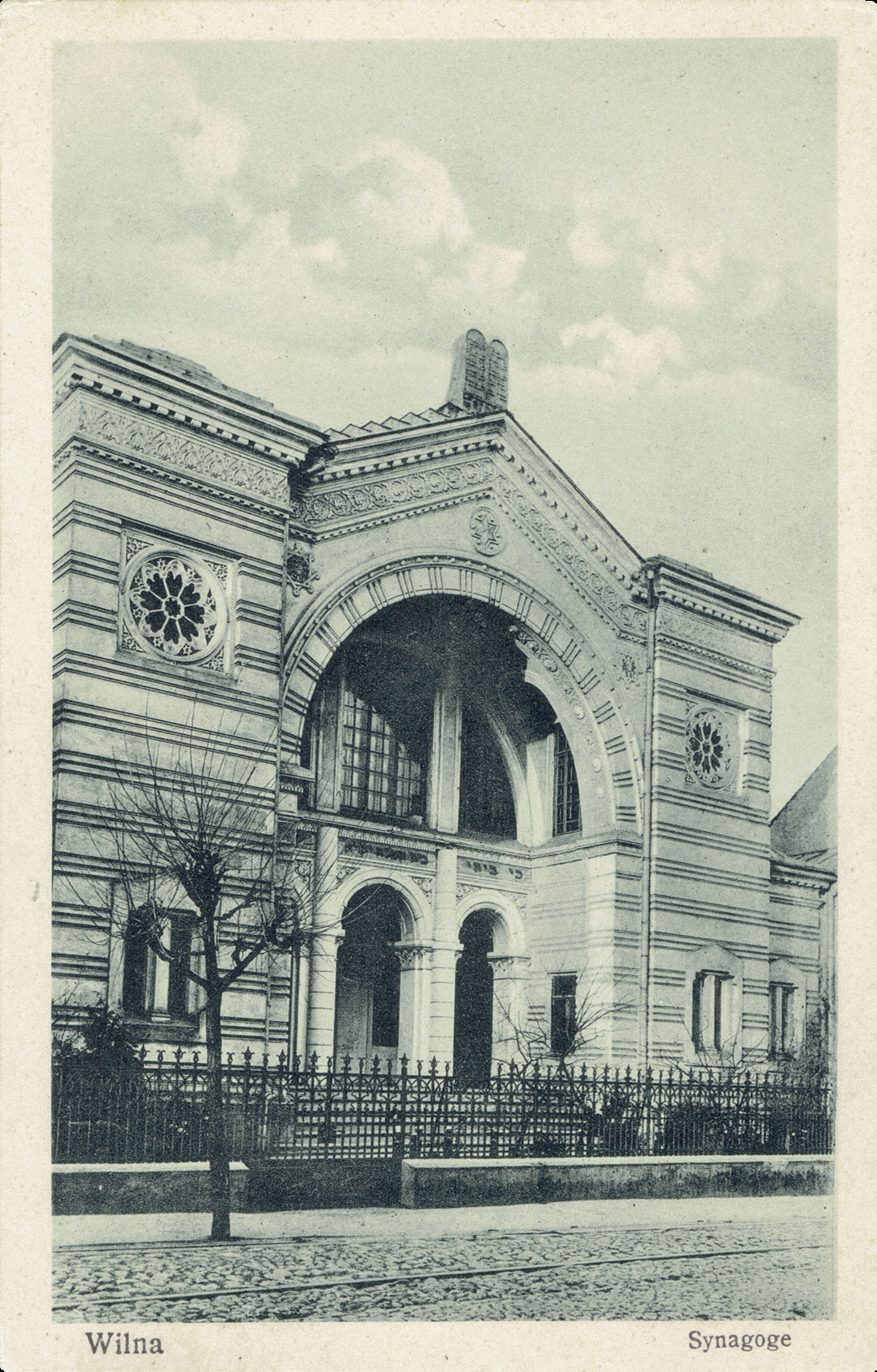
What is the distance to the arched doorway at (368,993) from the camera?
1107 inches

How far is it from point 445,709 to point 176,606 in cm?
884

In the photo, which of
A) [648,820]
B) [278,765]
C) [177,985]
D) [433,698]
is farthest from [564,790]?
[177,985]

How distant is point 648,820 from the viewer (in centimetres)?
2684

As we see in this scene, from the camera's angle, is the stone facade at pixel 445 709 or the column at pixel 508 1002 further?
the column at pixel 508 1002

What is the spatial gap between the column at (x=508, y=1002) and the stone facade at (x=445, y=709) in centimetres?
5

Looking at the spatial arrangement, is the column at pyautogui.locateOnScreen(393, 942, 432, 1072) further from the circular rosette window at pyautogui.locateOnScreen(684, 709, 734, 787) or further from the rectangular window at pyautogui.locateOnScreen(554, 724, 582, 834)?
the circular rosette window at pyautogui.locateOnScreen(684, 709, 734, 787)

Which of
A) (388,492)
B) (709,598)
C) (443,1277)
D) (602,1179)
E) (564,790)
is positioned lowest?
(602,1179)

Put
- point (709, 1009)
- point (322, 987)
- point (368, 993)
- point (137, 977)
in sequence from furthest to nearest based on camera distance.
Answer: point (368, 993) < point (709, 1009) < point (322, 987) < point (137, 977)

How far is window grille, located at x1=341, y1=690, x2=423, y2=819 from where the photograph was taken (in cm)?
2720

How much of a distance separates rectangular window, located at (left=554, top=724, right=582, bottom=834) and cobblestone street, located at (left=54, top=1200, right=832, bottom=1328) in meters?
13.3

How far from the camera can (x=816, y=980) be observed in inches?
1203

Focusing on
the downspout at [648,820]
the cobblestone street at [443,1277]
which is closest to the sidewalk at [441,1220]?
the cobblestone street at [443,1277]

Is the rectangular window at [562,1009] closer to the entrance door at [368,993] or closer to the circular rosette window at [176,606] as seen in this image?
the entrance door at [368,993]

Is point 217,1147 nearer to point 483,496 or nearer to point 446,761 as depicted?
point 446,761
